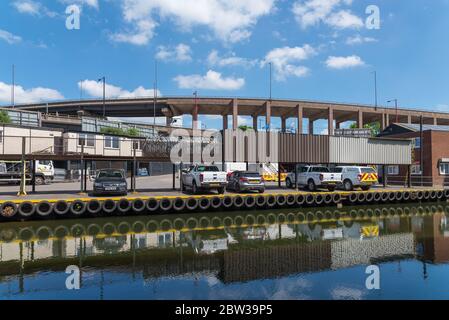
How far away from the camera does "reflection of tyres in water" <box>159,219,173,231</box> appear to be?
16812 millimetres

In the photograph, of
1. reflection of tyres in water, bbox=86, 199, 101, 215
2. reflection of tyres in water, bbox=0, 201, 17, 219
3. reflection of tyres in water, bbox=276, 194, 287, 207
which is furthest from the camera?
reflection of tyres in water, bbox=276, 194, 287, 207

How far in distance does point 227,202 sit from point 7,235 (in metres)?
12.3

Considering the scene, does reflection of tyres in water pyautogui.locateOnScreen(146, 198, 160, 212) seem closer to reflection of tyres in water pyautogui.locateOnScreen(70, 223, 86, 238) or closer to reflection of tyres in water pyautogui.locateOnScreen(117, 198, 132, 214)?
reflection of tyres in water pyautogui.locateOnScreen(117, 198, 132, 214)

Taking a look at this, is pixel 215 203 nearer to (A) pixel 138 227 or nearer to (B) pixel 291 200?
(B) pixel 291 200

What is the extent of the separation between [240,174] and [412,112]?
95.9m

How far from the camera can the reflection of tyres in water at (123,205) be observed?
19.7 meters

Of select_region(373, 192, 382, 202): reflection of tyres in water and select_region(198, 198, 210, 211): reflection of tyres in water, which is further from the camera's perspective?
select_region(373, 192, 382, 202): reflection of tyres in water

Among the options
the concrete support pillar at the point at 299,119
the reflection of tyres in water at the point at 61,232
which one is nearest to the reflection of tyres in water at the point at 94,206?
the reflection of tyres in water at the point at 61,232

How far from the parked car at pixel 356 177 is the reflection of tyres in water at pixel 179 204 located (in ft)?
44.2

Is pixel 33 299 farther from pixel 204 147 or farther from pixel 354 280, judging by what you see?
pixel 204 147

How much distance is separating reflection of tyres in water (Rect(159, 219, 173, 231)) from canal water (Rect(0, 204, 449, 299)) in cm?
6

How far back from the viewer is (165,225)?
17609mm

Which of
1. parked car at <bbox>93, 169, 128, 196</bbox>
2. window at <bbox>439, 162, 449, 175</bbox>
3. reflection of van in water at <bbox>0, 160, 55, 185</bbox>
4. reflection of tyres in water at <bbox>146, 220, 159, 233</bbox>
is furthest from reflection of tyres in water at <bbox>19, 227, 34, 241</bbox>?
window at <bbox>439, 162, 449, 175</bbox>

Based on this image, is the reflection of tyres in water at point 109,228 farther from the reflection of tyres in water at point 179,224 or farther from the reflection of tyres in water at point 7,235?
the reflection of tyres in water at point 7,235
